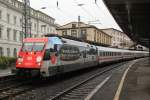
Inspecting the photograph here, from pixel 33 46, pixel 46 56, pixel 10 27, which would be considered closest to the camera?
pixel 46 56

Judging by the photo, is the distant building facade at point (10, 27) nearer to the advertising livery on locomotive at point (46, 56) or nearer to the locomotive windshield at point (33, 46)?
the advertising livery on locomotive at point (46, 56)

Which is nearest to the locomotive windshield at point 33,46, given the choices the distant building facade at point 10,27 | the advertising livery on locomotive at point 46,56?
the advertising livery on locomotive at point 46,56

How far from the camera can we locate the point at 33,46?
68.1ft

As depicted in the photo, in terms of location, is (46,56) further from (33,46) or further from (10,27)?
(10,27)

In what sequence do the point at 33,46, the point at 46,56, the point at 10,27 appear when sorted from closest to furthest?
the point at 46,56 → the point at 33,46 → the point at 10,27

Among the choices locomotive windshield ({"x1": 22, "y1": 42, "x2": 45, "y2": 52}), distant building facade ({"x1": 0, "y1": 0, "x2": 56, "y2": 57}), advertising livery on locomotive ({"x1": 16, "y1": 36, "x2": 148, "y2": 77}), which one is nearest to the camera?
advertising livery on locomotive ({"x1": 16, "y1": 36, "x2": 148, "y2": 77})

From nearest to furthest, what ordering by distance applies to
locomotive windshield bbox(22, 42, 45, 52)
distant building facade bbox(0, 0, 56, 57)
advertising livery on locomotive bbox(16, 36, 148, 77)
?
1. advertising livery on locomotive bbox(16, 36, 148, 77)
2. locomotive windshield bbox(22, 42, 45, 52)
3. distant building facade bbox(0, 0, 56, 57)

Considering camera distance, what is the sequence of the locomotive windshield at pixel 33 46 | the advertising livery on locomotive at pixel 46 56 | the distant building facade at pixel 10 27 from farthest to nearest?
the distant building facade at pixel 10 27, the locomotive windshield at pixel 33 46, the advertising livery on locomotive at pixel 46 56

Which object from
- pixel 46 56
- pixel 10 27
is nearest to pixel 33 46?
pixel 46 56

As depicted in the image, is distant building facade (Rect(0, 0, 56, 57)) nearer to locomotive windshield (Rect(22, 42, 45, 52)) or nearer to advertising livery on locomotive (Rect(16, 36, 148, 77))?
advertising livery on locomotive (Rect(16, 36, 148, 77))

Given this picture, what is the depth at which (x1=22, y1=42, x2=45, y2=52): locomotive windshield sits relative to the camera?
2029cm

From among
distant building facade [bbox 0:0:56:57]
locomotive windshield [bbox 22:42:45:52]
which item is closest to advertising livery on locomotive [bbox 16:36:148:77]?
locomotive windshield [bbox 22:42:45:52]

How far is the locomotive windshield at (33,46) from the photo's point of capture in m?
20.3

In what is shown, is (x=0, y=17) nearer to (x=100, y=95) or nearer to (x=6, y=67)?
(x=6, y=67)
